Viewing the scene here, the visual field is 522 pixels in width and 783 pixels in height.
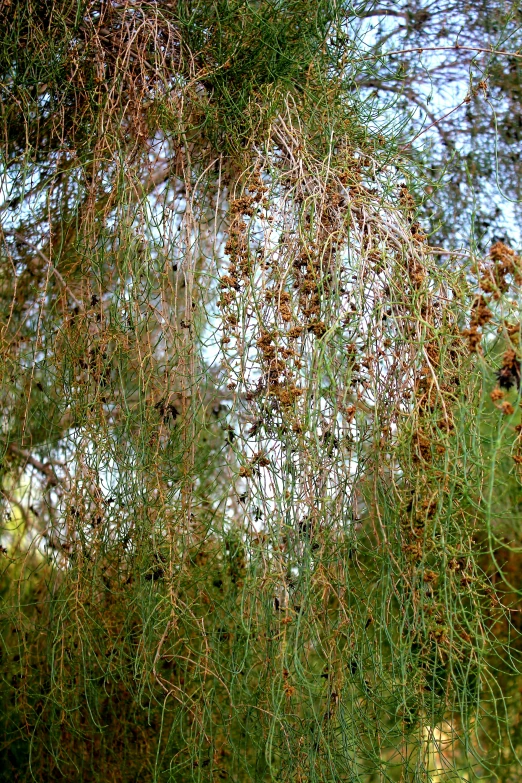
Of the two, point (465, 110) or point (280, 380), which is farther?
point (465, 110)

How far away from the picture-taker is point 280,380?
116 cm

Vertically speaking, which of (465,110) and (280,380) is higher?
(465,110)

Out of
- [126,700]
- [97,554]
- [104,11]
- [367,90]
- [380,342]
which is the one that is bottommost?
[126,700]

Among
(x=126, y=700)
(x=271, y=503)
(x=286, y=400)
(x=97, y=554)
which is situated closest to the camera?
(x=286, y=400)

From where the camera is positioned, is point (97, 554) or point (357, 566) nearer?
point (357, 566)

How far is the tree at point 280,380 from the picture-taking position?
3.41 ft

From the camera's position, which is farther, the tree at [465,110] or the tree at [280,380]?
the tree at [465,110]

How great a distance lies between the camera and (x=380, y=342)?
3.77ft

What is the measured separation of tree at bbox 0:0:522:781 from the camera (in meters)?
1.04

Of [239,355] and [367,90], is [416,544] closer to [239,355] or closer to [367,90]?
[239,355]

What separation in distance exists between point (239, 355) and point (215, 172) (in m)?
0.43

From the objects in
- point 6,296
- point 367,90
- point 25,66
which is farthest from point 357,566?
point 367,90

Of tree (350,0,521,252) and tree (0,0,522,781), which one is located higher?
tree (350,0,521,252)

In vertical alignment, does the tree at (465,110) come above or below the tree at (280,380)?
above
